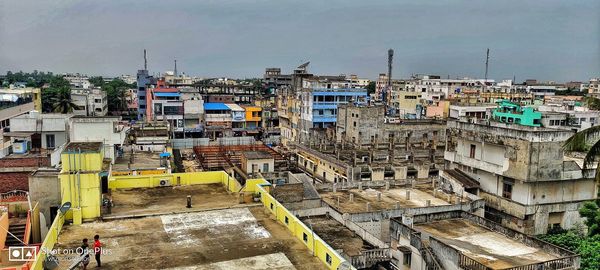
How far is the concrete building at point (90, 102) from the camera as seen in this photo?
82.9 metres

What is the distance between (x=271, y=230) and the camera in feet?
59.4

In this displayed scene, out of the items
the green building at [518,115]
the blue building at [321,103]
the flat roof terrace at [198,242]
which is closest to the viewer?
the flat roof terrace at [198,242]

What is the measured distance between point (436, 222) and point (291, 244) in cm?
1324

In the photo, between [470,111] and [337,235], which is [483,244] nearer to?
[337,235]

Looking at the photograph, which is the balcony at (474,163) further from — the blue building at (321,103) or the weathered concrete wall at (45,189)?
the weathered concrete wall at (45,189)

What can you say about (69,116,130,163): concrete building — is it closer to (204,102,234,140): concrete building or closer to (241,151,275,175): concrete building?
(241,151,275,175): concrete building

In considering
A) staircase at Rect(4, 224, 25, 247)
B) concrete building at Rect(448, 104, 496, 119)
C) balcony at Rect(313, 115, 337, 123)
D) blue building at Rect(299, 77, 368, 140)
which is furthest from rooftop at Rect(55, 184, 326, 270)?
concrete building at Rect(448, 104, 496, 119)

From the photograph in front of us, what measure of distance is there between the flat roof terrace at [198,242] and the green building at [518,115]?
140 feet

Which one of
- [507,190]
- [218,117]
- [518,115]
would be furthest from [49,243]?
[218,117]

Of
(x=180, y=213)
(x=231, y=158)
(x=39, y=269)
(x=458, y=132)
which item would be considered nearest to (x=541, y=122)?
(x=458, y=132)

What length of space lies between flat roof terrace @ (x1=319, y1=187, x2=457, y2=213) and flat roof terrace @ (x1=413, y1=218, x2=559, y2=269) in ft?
15.6

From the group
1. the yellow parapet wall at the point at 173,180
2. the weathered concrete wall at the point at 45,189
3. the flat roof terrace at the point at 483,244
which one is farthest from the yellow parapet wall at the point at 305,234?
the weathered concrete wall at the point at 45,189

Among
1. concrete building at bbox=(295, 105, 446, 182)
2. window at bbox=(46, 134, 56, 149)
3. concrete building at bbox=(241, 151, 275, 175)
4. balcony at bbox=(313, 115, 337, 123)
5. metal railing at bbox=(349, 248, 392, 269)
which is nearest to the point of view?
metal railing at bbox=(349, 248, 392, 269)

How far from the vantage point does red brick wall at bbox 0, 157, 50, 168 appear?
1343 inches
